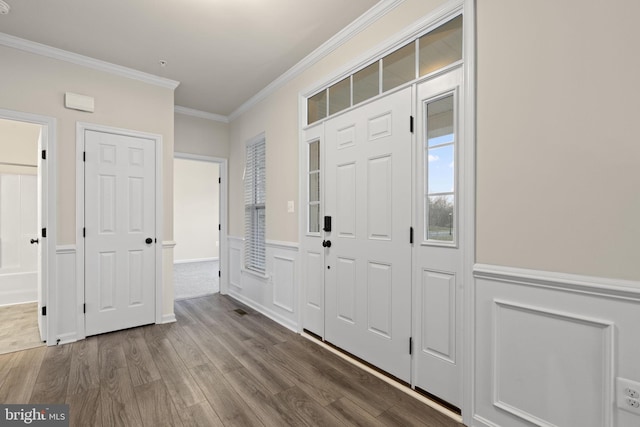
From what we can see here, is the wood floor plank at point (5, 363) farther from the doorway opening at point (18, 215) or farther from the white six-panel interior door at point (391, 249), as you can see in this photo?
the white six-panel interior door at point (391, 249)

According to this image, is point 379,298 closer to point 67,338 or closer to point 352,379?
point 352,379

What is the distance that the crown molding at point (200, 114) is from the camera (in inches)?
175

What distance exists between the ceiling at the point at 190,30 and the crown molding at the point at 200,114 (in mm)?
1028

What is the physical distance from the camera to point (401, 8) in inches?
86.4

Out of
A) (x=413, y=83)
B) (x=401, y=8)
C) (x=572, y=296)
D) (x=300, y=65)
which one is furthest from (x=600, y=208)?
(x=300, y=65)

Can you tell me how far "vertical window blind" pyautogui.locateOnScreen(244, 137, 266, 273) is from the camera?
4031mm

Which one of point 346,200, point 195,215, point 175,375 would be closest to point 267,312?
point 175,375

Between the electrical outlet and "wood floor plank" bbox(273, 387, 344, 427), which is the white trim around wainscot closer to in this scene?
the electrical outlet

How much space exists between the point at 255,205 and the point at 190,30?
84.6 inches

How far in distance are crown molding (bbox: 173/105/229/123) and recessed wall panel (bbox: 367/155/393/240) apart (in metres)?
3.26

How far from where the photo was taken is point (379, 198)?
2.37 metres

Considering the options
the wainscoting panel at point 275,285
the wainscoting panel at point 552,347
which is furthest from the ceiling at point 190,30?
the wainscoting panel at point 552,347

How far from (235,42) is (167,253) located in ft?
8.02

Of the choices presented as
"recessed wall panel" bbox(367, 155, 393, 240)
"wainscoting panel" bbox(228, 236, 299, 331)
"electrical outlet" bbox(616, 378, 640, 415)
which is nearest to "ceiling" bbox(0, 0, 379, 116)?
"recessed wall panel" bbox(367, 155, 393, 240)
